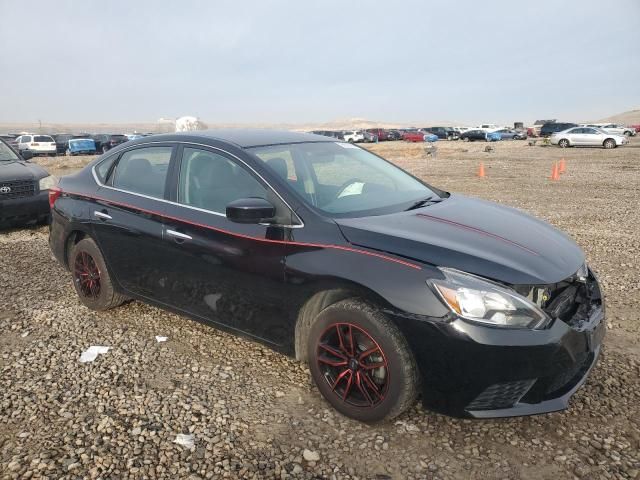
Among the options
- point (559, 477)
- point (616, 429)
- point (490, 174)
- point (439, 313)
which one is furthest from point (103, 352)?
point (490, 174)

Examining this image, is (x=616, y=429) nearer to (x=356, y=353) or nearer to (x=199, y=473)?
(x=356, y=353)

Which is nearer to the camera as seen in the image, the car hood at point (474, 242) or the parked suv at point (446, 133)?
the car hood at point (474, 242)

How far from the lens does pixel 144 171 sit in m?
3.99

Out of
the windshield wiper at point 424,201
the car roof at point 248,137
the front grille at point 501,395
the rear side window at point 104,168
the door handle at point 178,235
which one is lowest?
the front grille at point 501,395

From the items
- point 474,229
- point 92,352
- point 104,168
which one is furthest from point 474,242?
point 104,168

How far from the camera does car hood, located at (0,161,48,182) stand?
7473mm

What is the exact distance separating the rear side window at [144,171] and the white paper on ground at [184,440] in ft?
5.83

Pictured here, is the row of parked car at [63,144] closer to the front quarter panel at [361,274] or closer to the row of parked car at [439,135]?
the row of parked car at [439,135]

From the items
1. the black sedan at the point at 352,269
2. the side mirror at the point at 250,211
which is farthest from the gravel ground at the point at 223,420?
the side mirror at the point at 250,211

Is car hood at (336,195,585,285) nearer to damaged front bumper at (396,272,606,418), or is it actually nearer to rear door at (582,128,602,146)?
damaged front bumper at (396,272,606,418)

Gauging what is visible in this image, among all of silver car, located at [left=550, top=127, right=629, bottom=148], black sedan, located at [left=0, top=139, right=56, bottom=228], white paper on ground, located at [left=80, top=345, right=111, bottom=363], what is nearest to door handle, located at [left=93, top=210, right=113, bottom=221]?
white paper on ground, located at [left=80, top=345, right=111, bottom=363]

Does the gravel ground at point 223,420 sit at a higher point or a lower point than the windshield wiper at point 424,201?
lower

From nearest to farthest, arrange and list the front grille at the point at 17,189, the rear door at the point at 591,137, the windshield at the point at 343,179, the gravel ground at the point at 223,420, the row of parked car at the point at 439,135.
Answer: the gravel ground at the point at 223,420 < the windshield at the point at 343,179 < the front grille at the point at 17,189 < the rear door at the point at 591,137 < the row of parked car at the point at 439,135

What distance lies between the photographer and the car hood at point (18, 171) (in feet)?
24.5
